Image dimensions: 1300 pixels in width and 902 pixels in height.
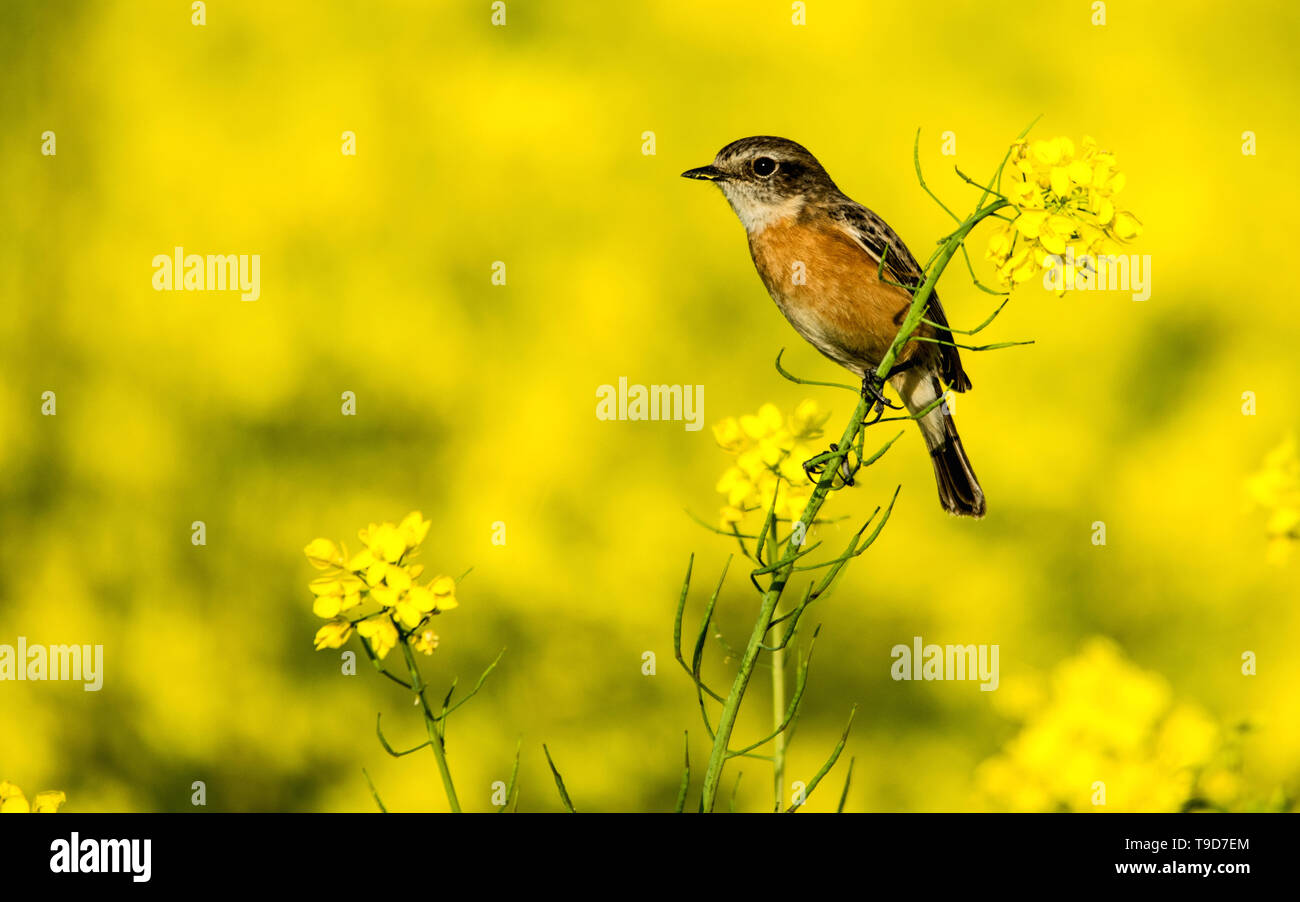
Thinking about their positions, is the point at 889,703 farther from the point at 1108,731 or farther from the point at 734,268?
the point at 1108,731

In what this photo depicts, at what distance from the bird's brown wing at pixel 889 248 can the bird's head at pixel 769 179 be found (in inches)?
3.4

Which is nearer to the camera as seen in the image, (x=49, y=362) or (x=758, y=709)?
(x=758, y=709)

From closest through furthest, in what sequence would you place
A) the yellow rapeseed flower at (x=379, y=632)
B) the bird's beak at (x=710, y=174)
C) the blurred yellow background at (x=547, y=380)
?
the yellow rapeseed flower at (x=379, y=632) < the bird's beak at (x=710, y=174) < the blurred yellow background at (x=547, y=380)

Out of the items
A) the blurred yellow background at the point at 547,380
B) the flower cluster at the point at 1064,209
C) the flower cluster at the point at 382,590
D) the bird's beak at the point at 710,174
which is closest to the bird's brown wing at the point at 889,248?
the bird's beak at the point at 710,174

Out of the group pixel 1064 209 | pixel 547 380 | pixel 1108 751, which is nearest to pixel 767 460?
pixel 1064 209

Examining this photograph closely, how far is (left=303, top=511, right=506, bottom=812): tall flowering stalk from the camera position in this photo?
1.35 m

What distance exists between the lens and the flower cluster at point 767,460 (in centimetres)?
166

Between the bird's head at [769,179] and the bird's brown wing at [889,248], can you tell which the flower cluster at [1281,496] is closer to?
the bird's brown wing at [889,248]

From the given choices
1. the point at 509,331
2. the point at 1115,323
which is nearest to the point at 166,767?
the point at 509,331

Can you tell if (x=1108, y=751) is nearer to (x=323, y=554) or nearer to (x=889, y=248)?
(x=889, y=248)

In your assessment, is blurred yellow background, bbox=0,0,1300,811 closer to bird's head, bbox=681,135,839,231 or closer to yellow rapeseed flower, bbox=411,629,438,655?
bird's head, bbox=681,135,839,231

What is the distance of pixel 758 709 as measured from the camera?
4.24m

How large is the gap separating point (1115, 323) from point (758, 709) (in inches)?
77.4

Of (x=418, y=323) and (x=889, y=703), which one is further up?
(x=418, y=323)
